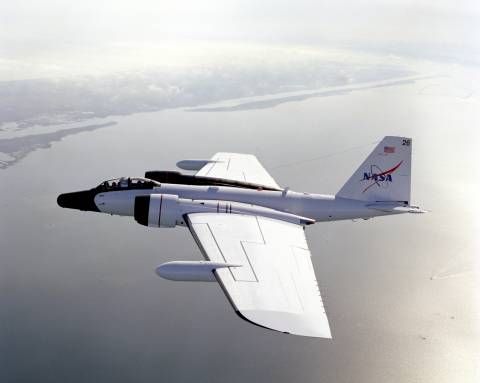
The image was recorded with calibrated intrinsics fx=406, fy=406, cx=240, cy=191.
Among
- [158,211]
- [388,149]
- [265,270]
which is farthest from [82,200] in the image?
[388,149]

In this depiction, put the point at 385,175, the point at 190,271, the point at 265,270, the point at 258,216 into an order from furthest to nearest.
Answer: the point at 385,175 < the point at 258,216 < the point at 265,270 < the point at 190,271

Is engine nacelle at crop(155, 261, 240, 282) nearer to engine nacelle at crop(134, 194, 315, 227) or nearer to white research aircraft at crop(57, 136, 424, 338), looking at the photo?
white research aircraft at crop(57, 136, 424, 338)

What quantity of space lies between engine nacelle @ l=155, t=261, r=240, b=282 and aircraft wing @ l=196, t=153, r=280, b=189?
17.7 meters

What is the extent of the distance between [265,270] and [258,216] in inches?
316

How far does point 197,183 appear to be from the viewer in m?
34.4

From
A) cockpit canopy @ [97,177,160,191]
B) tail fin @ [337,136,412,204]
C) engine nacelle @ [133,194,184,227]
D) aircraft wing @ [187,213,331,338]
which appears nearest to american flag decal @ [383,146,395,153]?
tail fin @ [337,136,412,204]

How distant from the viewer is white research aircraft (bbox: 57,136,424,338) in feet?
63.4

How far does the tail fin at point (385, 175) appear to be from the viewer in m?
32.5

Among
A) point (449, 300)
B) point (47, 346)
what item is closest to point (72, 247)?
point (47, 346)

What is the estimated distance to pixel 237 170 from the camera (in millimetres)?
41312

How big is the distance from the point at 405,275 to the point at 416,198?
57.6m

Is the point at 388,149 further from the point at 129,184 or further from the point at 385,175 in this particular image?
the point at 129,184

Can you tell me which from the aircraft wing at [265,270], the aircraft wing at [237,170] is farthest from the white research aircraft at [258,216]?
the aircraft wing at [237,170]

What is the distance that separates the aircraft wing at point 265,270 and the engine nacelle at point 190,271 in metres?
0.62
